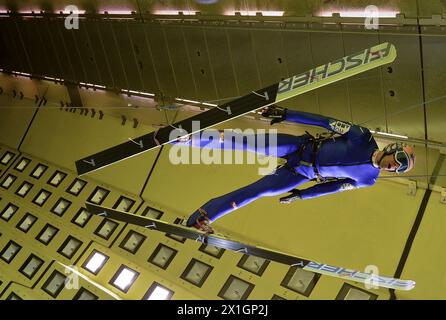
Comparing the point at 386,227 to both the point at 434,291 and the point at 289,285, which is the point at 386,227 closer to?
the point at 434,291

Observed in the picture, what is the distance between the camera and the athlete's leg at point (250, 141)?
3865mm

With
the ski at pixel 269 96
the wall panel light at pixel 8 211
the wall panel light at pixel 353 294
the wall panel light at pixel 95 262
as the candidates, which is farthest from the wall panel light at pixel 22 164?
the wall panel light at pixel 353 294

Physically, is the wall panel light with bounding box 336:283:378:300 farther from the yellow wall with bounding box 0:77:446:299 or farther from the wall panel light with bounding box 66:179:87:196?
the wall panel light with bounding box 66:179:87:196

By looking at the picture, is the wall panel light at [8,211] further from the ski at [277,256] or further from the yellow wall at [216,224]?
the ski at [277,256]

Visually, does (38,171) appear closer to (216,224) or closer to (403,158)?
(216,224)

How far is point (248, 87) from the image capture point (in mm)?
6461

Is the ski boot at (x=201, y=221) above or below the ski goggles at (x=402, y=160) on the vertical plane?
below

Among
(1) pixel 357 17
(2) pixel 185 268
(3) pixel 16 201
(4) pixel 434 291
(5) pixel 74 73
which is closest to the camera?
(4) pixel 434 291

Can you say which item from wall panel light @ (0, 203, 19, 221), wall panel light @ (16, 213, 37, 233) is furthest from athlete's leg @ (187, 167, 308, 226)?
wall panel light @ (0, 203, 19, 221)

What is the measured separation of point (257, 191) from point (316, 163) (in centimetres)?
49

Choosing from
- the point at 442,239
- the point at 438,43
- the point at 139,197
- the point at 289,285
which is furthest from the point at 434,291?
the point at 139,197

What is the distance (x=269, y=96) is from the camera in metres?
3.38

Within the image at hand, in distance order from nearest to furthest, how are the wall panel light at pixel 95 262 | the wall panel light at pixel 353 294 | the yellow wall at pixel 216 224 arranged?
the wall panel light at pixel 353 294 → the yellow wall at pixel 216 224 → the wall panel light at pixel 95 262

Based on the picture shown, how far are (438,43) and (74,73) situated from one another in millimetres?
5873
